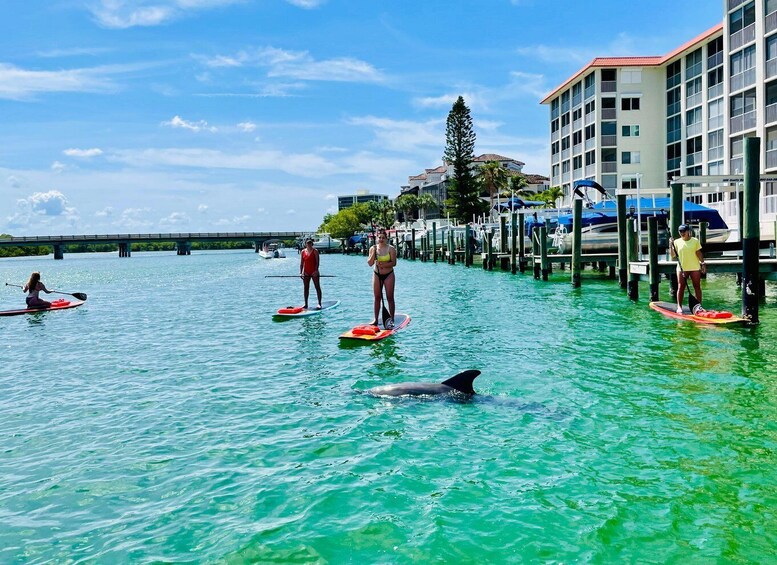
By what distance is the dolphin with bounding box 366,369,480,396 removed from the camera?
938cm

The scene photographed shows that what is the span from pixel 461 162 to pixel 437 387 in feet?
226

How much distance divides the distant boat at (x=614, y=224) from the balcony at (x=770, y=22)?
517 inches

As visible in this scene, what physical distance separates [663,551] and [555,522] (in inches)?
33.8

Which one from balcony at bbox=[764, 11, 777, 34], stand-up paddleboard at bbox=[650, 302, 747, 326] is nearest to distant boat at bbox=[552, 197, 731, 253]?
balcony at bbox=[764, 11, 777, 34]

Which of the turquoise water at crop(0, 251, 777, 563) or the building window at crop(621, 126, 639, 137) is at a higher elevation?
the building window at crop(621, 126, 639, 137)

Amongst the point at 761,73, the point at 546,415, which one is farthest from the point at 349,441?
the point at 761,73

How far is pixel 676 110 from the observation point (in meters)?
57.0

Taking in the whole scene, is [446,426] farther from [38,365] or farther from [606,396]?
[38,365]

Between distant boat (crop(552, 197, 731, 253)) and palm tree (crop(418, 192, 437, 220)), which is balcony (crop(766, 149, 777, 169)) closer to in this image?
distant boat (crop(552, 197, 731, 253))

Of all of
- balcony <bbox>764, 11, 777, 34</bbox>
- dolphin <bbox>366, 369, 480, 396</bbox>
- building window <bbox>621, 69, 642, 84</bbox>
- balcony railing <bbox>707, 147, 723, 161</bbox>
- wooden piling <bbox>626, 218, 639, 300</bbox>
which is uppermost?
building window <bbox>621, 69, 642, 84</bbox>

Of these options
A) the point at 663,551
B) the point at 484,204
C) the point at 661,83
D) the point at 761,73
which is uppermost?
the point at 661,83

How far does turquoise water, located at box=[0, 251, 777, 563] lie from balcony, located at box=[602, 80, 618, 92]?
49477 millimetres

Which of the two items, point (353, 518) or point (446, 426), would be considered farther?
point (446, 426)

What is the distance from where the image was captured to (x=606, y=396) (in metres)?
9.45
